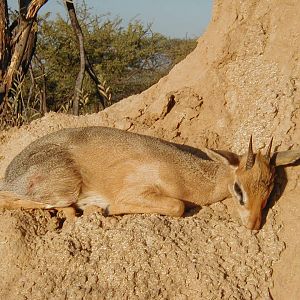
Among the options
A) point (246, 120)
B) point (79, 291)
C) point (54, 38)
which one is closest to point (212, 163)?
point (246, 120)

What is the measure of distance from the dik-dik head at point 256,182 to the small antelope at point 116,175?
0.24 ft

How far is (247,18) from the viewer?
8.40m

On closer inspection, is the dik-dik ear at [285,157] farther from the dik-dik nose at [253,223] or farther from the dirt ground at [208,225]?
the dik-dik nose at [253,223]

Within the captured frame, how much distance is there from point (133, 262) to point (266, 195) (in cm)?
160

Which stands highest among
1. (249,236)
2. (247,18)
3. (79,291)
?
(247,18)

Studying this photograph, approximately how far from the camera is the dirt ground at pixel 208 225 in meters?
6.48

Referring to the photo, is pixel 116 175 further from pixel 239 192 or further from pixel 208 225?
pixel 239 192

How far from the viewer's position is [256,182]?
23.0 ft

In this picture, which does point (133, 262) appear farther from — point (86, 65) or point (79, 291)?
point (86, 65)

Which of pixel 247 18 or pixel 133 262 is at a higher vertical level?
pixel 247 18

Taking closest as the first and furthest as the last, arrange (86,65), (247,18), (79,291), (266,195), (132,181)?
(79,291) → (266,195) → (132,181) → (247,18) → (86,65)

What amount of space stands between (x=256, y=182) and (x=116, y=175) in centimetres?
161

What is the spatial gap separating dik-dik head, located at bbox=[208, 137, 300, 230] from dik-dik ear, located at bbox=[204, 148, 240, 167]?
164 millimetres

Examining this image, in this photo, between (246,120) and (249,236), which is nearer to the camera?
(249,236)
